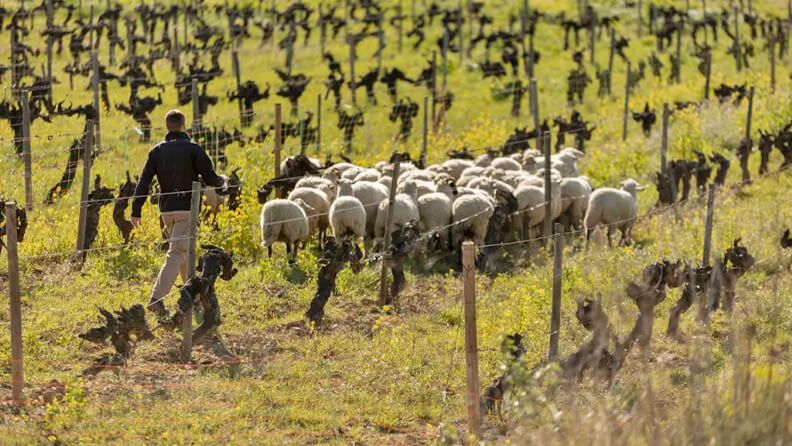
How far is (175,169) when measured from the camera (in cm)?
1162

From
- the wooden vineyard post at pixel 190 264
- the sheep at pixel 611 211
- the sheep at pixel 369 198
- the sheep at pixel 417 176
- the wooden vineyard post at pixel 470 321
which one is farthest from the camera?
the sheep at pixel 417 176

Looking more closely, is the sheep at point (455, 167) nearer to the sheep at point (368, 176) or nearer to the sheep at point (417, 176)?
the sheep at point (417, 176)

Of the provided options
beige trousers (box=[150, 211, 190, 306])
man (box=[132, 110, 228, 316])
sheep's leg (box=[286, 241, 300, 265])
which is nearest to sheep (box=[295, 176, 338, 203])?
sheep's leg (box=[286, 241, 300, 265])

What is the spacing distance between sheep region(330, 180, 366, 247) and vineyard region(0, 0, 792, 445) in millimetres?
35

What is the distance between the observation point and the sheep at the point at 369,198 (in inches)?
613

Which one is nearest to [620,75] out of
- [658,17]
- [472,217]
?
[658,17]

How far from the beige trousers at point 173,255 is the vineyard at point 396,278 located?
0.70 ft

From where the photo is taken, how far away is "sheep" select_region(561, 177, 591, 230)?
17.5m

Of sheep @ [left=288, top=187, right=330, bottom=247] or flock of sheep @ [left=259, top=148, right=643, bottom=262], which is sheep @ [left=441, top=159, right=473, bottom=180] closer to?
flock of sheep @ [left=259, top=148, right=643, bottom=262]

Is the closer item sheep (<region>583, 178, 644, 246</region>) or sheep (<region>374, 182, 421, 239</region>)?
sheep (<region>374, 182, 421, 239</region>)

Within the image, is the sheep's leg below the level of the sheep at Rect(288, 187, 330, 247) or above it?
below

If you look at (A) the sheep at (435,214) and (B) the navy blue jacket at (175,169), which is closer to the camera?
(B) the navy blue jacket at (175,169)

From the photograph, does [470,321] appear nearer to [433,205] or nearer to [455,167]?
[433,205]

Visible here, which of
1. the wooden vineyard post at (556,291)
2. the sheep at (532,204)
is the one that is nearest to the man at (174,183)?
the wooden vineyard post at (556,291)
